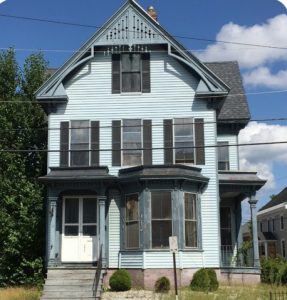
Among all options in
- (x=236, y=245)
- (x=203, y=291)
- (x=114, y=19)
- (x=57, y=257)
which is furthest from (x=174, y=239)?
(x=114, y=19)

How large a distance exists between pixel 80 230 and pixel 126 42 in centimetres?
815

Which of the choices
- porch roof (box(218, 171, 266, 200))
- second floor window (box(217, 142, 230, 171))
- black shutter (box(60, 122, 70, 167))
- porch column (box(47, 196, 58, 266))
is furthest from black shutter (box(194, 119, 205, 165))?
porch column (box(47, 196, 58, 266))

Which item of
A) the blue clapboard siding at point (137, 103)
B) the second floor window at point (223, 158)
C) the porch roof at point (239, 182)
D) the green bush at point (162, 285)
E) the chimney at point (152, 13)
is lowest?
the green bush at point (162, 285)

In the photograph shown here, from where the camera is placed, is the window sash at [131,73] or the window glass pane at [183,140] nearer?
the window glass pane at [183,140]

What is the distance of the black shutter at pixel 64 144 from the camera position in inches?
913

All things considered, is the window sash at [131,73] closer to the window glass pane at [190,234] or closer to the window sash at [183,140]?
the window sash at [183,140]

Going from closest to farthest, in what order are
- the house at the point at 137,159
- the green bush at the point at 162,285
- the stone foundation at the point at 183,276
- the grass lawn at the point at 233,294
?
1. the grass lawn at the point at 233,294
2. the green bush at the point at 162,285
3. the stone foundation at the point at 183,276
4. the house at the point at 137,159

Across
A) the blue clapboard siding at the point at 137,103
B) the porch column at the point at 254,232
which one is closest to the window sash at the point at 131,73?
the blue clapboard siding at the point at 137,103

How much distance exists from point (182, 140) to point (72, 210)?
5448 mm

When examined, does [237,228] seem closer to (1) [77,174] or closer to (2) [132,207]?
(2) [132,207]

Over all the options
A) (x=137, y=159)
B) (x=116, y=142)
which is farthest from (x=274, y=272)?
(x=116, y=142)

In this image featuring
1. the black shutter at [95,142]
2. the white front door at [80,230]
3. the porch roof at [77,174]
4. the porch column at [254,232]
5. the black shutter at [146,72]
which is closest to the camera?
the porch roof at [77,174]

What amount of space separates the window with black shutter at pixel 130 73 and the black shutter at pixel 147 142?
153 centimetres

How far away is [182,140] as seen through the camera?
2338 cm
